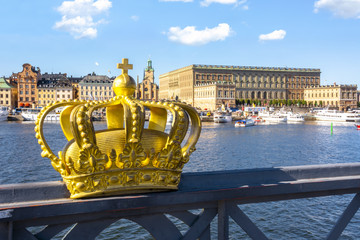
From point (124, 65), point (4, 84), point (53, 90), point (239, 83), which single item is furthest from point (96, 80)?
point (124, 65)

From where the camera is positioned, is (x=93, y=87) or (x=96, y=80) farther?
(x=96, y=80)

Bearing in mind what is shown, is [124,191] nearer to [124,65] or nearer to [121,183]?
[121,183]

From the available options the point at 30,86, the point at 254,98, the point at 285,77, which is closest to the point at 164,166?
the point at 30,86

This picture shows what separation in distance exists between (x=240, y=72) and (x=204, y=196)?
359 ft

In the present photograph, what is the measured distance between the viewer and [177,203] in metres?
2.95

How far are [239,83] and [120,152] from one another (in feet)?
355

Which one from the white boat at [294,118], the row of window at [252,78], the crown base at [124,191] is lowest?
the white boat at [294,118]

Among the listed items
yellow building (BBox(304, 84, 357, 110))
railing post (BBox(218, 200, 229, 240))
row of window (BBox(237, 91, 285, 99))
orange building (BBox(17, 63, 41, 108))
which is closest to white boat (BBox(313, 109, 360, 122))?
row of window (BBox(237, 91, 285, 99))

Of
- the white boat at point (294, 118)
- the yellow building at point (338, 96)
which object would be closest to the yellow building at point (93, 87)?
the white boat at point (294, 118)

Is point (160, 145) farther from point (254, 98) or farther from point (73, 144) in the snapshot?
point (254, 98)

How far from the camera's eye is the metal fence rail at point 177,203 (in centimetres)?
262

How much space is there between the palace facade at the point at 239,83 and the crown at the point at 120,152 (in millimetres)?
95236

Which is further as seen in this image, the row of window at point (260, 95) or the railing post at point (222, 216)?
the row of window at point (260, 95)

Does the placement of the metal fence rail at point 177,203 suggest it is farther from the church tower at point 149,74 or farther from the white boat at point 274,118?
the church tower at point 149,74
